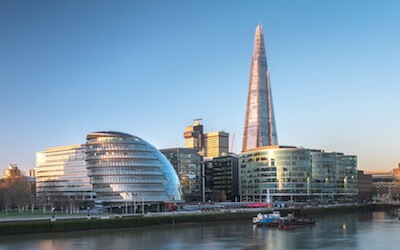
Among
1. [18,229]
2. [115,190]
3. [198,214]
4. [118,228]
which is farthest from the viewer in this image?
[115,190]

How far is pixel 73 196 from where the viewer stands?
426 feet

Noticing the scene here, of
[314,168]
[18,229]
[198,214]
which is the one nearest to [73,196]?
[198,214]

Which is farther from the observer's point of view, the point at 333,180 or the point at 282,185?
the point at 333,180

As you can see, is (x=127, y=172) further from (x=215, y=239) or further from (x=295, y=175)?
(x=295, y=175)

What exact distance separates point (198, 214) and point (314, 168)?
93.2 meters

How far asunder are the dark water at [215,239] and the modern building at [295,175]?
295 feet

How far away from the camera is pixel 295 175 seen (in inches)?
6885

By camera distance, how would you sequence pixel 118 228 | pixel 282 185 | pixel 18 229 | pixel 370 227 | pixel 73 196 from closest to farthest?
pixel 18 229 < pixel 118 228 < pixel 370 227 < pixel 73 196 < pixel 282 185

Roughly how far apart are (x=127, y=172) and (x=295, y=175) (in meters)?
73.7

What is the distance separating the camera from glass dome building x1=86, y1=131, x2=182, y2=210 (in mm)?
116938

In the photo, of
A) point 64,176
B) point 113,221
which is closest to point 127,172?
point 64,176

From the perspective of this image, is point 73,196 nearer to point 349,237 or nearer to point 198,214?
point 198,214

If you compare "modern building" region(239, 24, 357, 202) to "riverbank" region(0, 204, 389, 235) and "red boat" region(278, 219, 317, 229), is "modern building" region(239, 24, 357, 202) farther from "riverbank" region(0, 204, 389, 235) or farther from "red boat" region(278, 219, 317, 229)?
"red boat" region(278, 219, 317, 229)

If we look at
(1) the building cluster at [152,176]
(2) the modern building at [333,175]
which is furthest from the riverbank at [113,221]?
(2) the modern building at [333,175]
